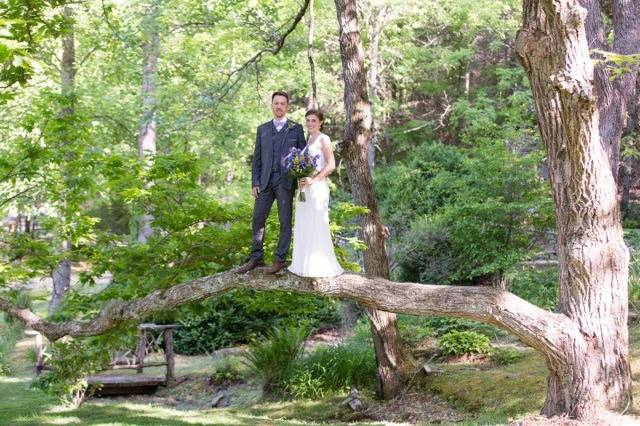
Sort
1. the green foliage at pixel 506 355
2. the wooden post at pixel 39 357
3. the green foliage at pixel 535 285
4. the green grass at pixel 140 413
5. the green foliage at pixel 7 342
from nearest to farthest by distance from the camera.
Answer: the green grass at pixel 140 413 → the green foliage at pixel 506 355 → the green foliage at pixel 535 285 → the wooden post at pixel 39 357 → the green foliage at pixel 7 342

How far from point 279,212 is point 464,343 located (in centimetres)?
597

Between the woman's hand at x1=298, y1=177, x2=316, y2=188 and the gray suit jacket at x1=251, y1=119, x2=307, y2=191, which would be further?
the gray suit jacket at x1=251, y1=119, x2=307, y2=191

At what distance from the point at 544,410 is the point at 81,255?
6.34 m

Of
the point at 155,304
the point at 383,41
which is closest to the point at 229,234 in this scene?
the point at 155,304

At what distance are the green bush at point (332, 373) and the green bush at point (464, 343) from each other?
1295 mm

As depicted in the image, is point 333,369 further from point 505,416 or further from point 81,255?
point 81,255

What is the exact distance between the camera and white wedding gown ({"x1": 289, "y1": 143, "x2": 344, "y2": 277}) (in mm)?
7676

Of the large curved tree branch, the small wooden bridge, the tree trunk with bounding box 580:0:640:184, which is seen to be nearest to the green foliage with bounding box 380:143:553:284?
the tree trunk with bounding box 580:0:640:184

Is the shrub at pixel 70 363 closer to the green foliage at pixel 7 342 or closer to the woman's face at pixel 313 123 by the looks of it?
the woman's face at pixel 313 123

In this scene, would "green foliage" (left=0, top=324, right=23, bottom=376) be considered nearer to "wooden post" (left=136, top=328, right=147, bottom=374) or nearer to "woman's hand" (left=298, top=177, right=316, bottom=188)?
"wooden post" (left=136, top=328, right=147, bottom=374)

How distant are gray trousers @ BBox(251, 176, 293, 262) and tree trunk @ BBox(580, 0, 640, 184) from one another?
19.9 ft

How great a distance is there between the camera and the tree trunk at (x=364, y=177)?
10766 mm

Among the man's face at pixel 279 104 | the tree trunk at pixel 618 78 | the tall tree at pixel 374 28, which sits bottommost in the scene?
the man's face at pixel 279 104

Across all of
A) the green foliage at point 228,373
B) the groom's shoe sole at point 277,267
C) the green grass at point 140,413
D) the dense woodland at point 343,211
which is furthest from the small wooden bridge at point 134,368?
the groom's shoe sole at point 277,267
